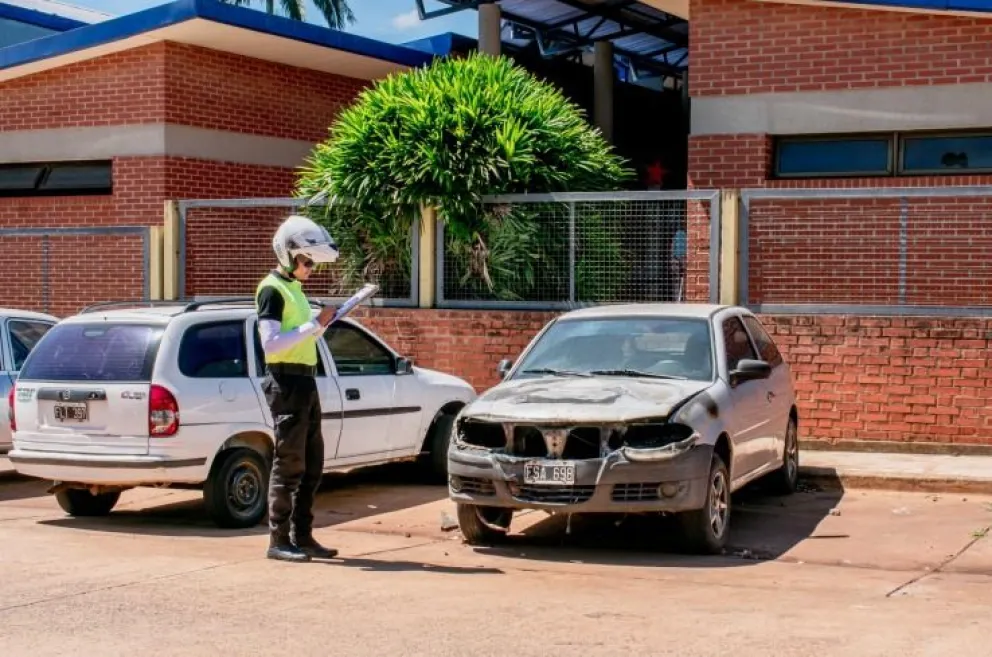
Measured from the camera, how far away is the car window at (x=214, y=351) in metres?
9.94

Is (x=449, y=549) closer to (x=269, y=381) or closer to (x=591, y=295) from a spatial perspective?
(x=269, y=381)

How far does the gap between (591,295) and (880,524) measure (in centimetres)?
497

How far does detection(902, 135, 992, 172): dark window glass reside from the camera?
577 inches

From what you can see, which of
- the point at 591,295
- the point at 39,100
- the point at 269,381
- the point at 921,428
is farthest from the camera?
the point at 39,100

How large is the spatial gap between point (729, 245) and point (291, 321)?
6.15 meters

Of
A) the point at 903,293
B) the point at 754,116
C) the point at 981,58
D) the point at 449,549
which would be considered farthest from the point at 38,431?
the point at 981,58

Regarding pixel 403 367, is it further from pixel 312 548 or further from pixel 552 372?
pixel 312 548

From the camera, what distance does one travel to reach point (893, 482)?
453 inches

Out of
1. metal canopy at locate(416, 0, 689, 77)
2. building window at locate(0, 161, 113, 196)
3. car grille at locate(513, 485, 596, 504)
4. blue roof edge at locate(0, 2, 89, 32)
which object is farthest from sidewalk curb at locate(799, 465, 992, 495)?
blue roof edge at locate(0, 2, 89, 32)

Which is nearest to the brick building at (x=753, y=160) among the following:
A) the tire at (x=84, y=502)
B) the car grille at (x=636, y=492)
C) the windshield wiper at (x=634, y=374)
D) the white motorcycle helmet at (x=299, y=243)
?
the windshield wiper at (x=634, y=374)

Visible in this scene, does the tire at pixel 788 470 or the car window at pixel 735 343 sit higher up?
the car window at pixel 735 343

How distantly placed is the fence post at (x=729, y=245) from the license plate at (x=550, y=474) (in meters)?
5.37

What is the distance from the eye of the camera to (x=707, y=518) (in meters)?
8.72

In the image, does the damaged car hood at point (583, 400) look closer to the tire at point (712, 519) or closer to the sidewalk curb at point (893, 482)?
the tire at point (712, 519)
